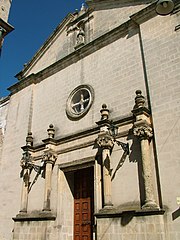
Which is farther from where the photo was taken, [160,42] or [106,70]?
[106,70]

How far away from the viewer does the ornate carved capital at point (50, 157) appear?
9157 mm

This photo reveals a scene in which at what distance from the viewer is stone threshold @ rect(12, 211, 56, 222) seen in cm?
841

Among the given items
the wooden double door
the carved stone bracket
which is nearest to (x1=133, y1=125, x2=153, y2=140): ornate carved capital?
the wooden double door

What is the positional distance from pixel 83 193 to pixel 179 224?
3.66 meters

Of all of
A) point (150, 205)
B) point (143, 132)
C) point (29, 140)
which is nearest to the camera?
point (150, 205)

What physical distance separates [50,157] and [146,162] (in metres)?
3.77

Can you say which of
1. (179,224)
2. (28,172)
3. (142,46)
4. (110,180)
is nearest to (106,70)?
(142,46)

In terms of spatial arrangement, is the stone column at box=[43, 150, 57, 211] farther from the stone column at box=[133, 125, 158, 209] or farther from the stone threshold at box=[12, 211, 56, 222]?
the stone column at box=[133, 125, 158, 209]

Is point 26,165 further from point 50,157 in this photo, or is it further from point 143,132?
point 143,132

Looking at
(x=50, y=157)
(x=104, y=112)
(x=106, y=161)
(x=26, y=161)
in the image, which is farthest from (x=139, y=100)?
(x=26, y=161)

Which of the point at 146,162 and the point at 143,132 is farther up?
the point at 143,132

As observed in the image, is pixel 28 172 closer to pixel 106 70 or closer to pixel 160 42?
pixel 106 70

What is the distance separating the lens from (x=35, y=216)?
340 inches

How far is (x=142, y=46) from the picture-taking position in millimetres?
8367
